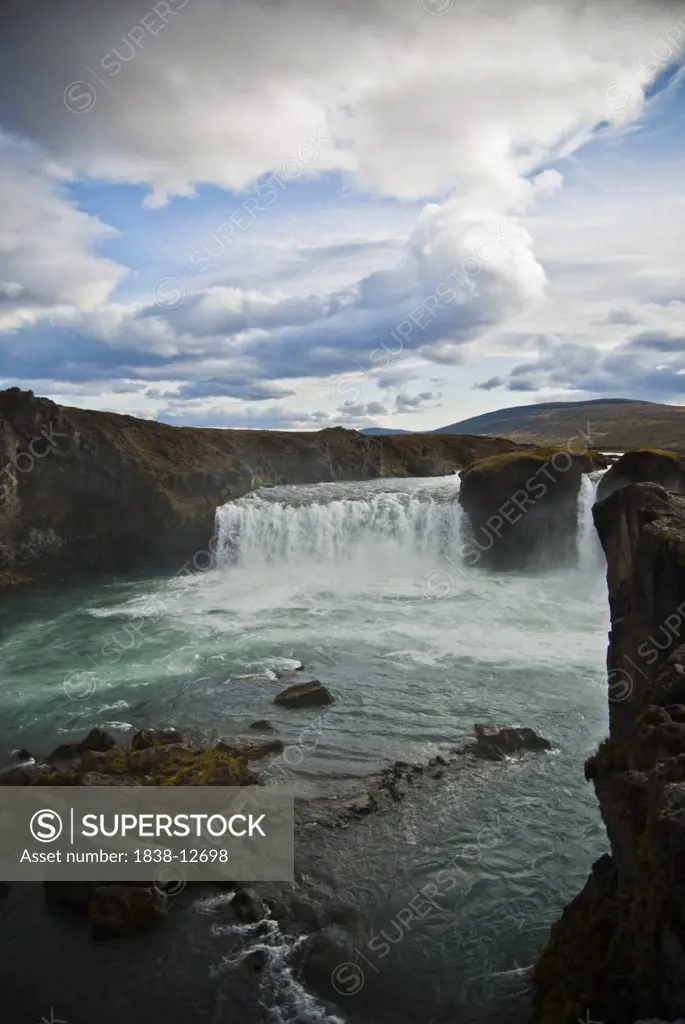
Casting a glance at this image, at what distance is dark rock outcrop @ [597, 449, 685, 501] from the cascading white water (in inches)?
481

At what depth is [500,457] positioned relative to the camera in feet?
191

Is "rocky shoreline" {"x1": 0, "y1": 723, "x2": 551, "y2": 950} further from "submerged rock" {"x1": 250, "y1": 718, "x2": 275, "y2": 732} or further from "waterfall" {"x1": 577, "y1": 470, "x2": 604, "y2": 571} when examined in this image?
"waterfall" {"x1": 577, "y1": 470, "x2": 604, "y2": 571}

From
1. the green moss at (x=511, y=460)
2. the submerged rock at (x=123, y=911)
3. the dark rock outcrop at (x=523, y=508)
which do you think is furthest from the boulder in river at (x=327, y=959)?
the green moss at (x=511, y=460)

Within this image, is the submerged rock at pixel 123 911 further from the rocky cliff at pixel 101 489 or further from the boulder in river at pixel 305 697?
the rocky cliff at pixel 101 489

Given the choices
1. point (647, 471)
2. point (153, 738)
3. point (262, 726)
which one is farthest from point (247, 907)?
point (647, 471)

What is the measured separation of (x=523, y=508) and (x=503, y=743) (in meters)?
35.4

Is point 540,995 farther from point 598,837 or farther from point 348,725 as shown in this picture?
point 348,725

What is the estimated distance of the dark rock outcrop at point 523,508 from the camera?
2147 inches

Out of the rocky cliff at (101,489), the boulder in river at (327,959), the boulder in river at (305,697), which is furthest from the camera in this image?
the rocky cliff at (101,489)

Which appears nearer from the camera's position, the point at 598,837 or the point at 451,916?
the point at 451,916

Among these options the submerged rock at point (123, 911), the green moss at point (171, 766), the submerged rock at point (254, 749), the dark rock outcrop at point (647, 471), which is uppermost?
the dark rock outcrop at point (647, 471)

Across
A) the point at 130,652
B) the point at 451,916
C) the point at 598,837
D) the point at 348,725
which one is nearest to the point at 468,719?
the point at 348,725

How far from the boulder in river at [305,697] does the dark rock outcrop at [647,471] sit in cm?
2701

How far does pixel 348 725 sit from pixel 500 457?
37.8 meters
